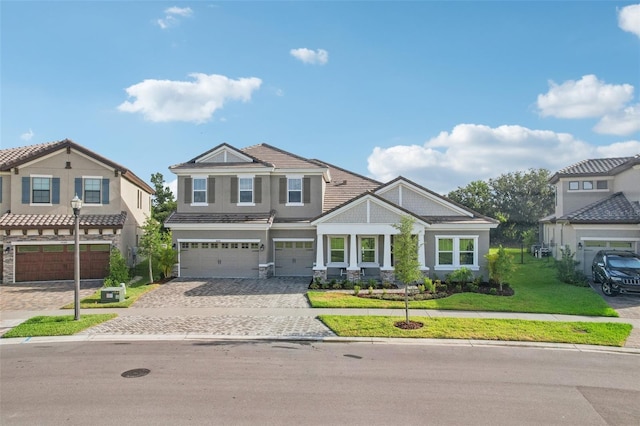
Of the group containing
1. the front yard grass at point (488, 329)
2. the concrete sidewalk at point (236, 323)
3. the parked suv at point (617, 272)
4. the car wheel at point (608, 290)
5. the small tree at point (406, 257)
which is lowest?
the concrete sidewalk at point (236, 323)

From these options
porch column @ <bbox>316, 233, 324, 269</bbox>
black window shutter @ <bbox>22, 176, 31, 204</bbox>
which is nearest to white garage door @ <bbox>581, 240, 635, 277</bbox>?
porch column @ <bbox>316, 233, 324, 269</bbox>

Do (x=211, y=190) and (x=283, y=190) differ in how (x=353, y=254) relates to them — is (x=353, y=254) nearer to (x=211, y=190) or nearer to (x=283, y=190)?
(x=283, y=190)

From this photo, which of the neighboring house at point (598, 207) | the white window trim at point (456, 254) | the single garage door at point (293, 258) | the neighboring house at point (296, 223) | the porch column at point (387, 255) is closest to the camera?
the porch column at point (387, 255)

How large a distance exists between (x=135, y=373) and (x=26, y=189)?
1986 centimetres

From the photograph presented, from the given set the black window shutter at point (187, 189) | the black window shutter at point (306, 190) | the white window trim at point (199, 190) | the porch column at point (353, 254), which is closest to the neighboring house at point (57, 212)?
the black window shutter at point (187, 189)

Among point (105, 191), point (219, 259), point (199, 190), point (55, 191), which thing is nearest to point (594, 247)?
point (219, 259)

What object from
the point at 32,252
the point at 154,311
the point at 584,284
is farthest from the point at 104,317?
the point at 584,284

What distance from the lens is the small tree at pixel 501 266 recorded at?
19263 mm

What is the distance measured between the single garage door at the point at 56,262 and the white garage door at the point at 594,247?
1076 inches

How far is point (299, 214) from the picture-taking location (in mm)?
24094

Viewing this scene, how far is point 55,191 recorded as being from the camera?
23422mm

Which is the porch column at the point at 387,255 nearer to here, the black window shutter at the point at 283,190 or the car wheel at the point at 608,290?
the black window shutter at the point at 283,190

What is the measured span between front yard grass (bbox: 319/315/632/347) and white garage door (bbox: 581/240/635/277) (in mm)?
9748

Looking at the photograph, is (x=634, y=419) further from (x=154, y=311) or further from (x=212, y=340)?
(x=154, y=311)
